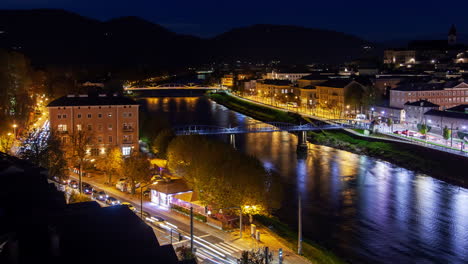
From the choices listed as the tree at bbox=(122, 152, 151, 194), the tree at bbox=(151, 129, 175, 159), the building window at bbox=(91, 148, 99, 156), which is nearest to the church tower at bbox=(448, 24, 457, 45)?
the tree at bbox=(151, 129, 175, 159)

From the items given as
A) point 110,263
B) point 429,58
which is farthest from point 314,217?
point 429,58

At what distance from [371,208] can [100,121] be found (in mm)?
5742

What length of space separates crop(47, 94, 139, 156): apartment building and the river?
3.07 meters

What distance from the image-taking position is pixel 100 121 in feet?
33.7

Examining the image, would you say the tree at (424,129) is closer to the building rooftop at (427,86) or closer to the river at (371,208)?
the river at (371,208)

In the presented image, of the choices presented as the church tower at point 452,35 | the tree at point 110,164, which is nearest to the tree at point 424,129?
the tree at point 110,164

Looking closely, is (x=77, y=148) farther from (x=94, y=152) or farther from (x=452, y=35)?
(x=452, y=35)

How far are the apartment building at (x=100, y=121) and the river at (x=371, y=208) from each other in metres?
3.07

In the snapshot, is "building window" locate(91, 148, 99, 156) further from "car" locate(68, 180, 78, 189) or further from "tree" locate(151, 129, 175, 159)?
"car" locate(68, 180, 78, 189)

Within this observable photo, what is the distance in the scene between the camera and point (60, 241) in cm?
236

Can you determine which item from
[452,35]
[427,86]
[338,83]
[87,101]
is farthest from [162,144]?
[452,35]

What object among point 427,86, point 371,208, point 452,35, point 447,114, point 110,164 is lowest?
point 371,208

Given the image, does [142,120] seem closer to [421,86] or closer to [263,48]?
[421,86]

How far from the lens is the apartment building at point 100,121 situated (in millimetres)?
10039
